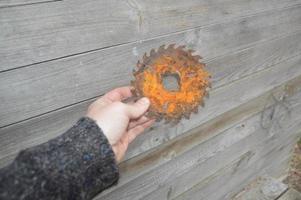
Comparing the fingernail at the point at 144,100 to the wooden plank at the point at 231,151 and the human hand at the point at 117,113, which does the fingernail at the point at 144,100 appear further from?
the wooden plank at the point at 231,151

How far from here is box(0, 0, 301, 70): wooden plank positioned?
4.20 feet

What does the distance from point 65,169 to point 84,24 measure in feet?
1.84

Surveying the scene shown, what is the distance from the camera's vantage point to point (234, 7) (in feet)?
6.70

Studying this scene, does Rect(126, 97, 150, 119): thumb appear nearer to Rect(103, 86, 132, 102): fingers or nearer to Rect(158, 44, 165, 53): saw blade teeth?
Rect(103, 86, 132, 102): fingers

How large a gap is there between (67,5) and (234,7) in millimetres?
1004

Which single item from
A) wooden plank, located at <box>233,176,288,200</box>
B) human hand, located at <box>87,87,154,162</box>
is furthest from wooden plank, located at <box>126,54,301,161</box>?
wooden plank, located at <box>233,176,288,200</box>

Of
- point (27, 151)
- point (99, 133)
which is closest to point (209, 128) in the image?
point (99, 133)

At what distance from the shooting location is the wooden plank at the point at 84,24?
1281 mm

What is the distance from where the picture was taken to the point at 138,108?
1.48 meters

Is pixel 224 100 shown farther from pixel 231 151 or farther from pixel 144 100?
pixel 144 100

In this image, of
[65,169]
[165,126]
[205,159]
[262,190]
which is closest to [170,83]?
[165,126]

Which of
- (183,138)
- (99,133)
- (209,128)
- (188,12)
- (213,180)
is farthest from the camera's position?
(213,180)

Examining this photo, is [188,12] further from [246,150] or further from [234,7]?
[246,150]

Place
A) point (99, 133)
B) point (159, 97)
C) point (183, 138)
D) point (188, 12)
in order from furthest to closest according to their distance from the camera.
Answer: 1. point (183, 138)
2. point (188, 12)
3. point (159, 97)
4. point (99, 133)
